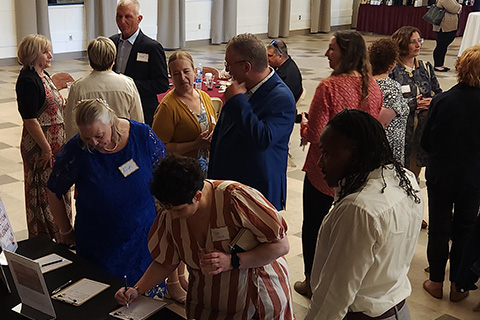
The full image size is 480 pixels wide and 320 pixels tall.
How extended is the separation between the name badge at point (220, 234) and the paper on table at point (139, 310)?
375 millimetres

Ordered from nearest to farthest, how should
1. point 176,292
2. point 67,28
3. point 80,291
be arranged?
point 80,291
point 176,292
point 67,28

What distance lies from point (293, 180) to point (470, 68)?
280 cm

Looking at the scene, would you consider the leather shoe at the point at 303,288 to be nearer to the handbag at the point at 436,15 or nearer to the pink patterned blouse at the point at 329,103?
the pink patterned blouse at the point at 329,103

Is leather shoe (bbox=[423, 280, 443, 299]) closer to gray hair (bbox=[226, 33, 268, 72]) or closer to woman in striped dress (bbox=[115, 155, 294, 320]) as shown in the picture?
woman in striped dress (bbox=[115, 155, 294, 320])

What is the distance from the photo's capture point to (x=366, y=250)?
1.83 metres

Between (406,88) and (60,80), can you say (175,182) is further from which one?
(60,80)

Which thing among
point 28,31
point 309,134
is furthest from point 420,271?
point 28,31

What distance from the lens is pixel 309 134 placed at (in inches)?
136

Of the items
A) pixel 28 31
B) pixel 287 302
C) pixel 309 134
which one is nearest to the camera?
pixel 287 302

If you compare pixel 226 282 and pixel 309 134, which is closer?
pixel 226 282

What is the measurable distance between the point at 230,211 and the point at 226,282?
0.97 ft

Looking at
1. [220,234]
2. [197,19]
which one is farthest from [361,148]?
[197,19]

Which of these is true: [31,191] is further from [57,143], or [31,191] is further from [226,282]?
[226,282]

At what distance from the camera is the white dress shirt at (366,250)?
5.98 feet
